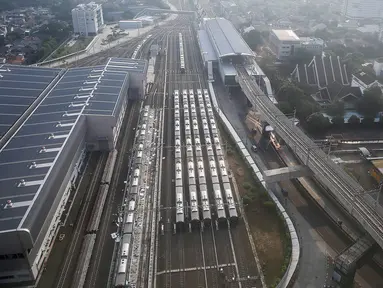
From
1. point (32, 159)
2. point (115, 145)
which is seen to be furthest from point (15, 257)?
point (115, 145)

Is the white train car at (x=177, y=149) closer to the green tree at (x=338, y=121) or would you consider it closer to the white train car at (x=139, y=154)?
the white train car at (x=139, y=154)

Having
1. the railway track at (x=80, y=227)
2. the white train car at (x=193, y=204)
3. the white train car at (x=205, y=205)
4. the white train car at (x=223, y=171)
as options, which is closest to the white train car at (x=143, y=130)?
the railway track at (x=80, y=227)

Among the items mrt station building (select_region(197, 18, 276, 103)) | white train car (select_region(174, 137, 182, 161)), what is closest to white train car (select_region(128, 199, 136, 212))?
white train car (select_region(174, 137, 182, 161))

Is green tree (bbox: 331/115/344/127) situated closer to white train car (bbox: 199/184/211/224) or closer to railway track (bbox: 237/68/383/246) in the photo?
railway track (bbox: 237/68/383/246)

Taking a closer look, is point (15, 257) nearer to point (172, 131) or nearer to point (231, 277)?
point (231, 277)

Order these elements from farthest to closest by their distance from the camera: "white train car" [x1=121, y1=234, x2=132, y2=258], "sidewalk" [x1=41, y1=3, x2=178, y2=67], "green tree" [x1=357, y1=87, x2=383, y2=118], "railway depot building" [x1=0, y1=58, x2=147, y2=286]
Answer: "sidewalk" [x1=41, y1=3, x2=178, y2=67] → "green tree" [x1=357, y1=87, x2=383, y2=118] → "white train car" [x1=121, y1=234, x2=132, y2=258] → "railway depot building" [x1=0, y1=58, x2=147, y2=286]

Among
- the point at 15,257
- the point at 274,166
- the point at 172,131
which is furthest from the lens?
the point at 172,131

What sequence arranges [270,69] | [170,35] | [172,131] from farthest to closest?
[170,35] < [270,69] < [172,131]
